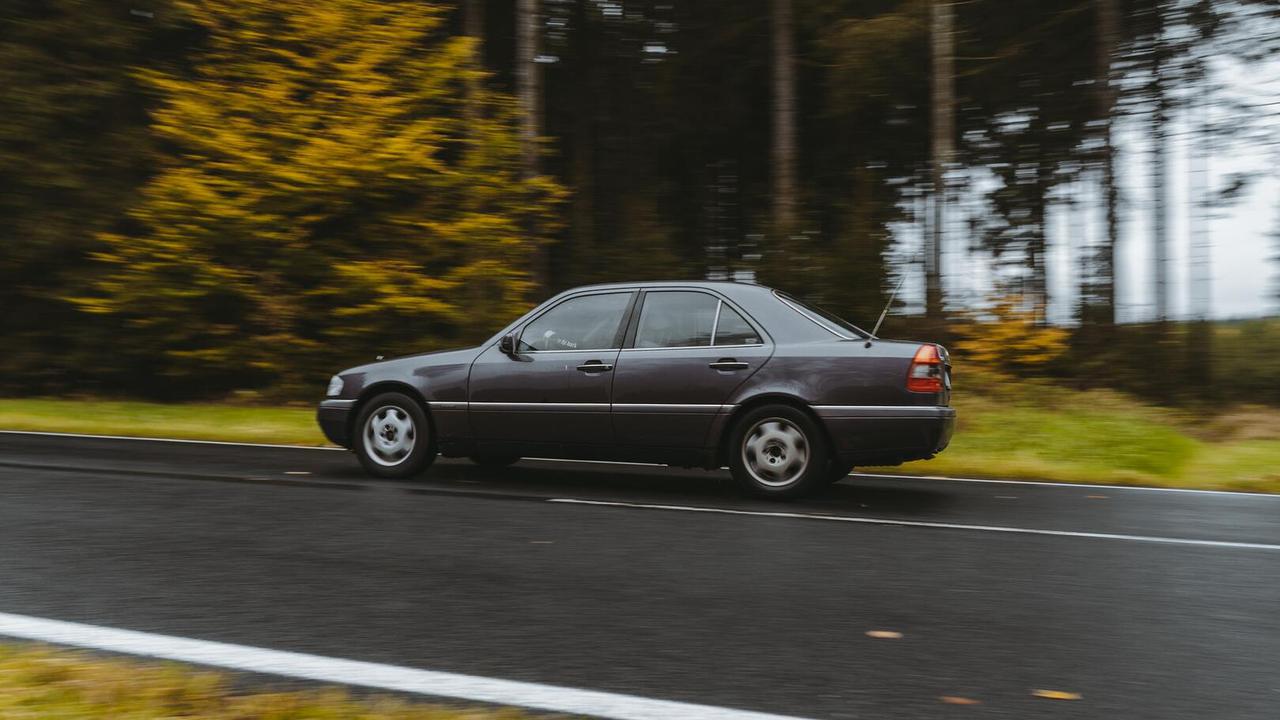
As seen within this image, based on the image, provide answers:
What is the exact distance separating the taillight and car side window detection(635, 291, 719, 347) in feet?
5.12

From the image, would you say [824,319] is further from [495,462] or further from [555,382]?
[495,462]

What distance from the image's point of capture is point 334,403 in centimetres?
923

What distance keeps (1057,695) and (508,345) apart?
584 centimetres

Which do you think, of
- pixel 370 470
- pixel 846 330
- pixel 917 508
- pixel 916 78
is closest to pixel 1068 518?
pixel 917 508

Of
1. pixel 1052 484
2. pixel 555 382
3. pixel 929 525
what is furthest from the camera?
pixel 1052 484

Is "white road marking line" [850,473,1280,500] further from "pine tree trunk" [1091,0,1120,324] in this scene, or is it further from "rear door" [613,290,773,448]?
"pine tree trunk" [1091,0,1120,324]

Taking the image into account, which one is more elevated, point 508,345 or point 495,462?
point 508,345

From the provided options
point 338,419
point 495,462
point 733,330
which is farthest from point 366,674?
point 495,462

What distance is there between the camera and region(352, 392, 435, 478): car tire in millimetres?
8891

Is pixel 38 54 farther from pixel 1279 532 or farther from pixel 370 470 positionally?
pixel 1279 532

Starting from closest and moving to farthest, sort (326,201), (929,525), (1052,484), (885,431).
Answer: (929,525) < (885,431) < (1052,484) < (326,201)

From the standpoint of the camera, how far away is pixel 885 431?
766 cm

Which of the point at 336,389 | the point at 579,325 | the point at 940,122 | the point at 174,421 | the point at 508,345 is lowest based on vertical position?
the point at 174,421

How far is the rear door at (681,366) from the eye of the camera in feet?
26.5
